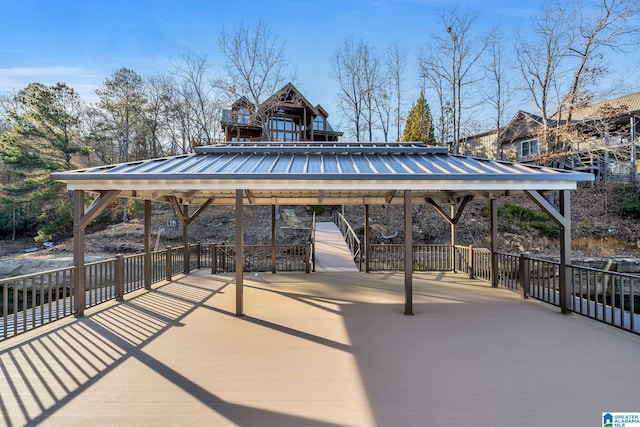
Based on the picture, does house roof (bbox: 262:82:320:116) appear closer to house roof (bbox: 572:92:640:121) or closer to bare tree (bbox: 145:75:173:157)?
bare tree (bbox: 145:75:173:157)

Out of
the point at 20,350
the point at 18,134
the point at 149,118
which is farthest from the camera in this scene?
the point at 149,118

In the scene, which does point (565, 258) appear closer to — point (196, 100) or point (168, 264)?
point (168, 264)

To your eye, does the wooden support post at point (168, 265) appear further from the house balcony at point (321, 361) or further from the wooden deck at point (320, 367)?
the wooden deck at point (320, 367)

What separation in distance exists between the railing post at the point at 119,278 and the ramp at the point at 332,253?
5.43m

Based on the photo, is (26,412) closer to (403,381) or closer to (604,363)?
(403,381)

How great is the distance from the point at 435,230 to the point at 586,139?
373 inches

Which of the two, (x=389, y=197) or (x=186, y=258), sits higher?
(x=389, y=197)

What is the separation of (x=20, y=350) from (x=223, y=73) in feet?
65.7

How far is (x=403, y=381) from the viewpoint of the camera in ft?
10.7

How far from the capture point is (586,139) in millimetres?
16609

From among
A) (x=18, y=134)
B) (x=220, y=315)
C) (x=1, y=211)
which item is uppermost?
(x=18, y=134)

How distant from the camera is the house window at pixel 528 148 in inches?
863

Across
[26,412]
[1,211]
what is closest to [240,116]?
[1,211]

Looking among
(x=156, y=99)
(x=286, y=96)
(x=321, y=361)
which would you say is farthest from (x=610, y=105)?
(x=156, y=99)
